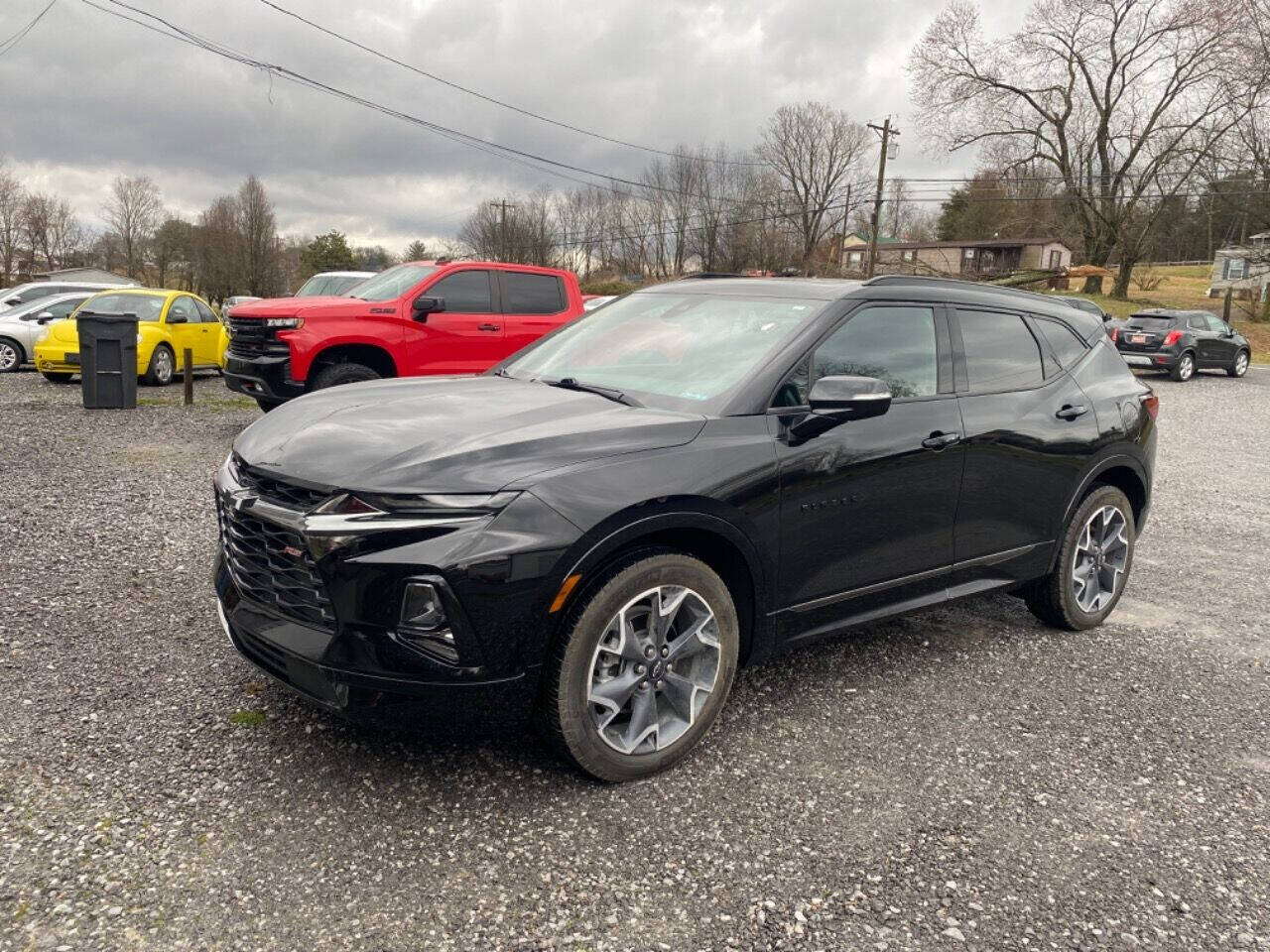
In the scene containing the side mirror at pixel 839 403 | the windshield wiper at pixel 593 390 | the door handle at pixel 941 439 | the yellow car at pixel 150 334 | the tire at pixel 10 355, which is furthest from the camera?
the tire at pixel 10 355

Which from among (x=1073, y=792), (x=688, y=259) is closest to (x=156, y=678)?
(x=1073, y=792)

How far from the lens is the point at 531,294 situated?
34.3 feet

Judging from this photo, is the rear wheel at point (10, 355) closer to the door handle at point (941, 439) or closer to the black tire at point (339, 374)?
the black tire at point (339, 374)

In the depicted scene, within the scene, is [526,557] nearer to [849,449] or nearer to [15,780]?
[849,449]

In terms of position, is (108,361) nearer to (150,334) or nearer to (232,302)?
(150,334)

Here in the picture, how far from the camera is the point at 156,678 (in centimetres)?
363

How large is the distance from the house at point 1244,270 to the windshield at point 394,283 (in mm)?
40785

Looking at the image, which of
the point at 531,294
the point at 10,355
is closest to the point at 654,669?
the point at 531,294

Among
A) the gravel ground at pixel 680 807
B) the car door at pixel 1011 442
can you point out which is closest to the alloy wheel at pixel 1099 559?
the gravel ground at pixel 680 807

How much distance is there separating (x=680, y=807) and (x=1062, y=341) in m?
3.17

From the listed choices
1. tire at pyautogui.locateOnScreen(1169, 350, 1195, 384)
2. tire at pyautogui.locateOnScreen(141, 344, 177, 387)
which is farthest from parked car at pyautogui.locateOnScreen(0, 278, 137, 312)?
tire at pyautogui.locateOnScreen(1169, 350, 1195, 384)

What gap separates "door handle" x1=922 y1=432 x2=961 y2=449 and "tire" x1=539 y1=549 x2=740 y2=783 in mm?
1181

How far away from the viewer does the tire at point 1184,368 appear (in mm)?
21422

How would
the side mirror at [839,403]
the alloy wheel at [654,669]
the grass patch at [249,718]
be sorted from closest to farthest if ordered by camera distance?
the alloy wheel at [654,669] < the side mirror at [839,403] < the grass patch at [249,718]
